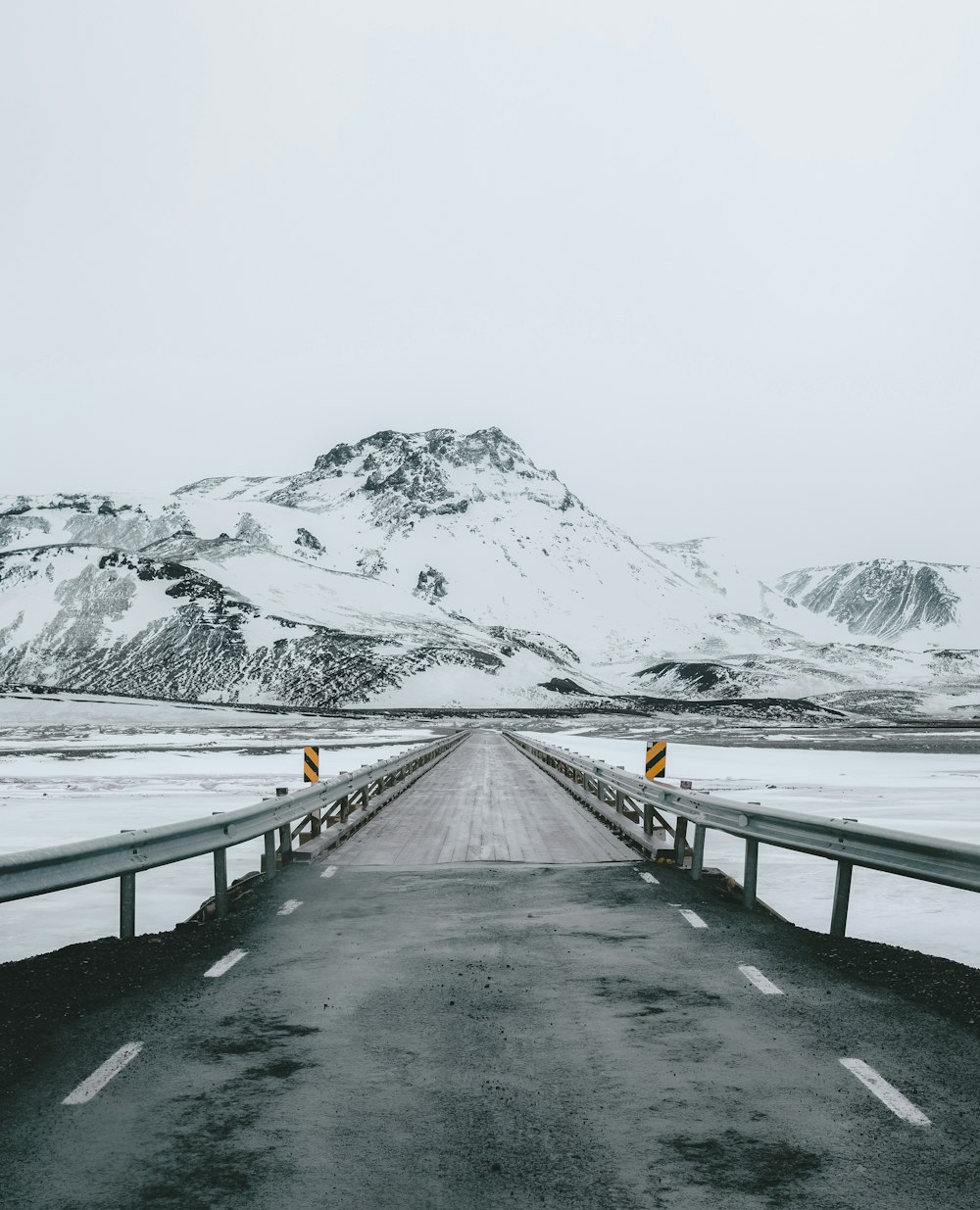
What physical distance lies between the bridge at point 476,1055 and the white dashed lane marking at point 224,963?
0.11 ft

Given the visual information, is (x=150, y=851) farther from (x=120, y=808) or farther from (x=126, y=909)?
(x=120, y=808)

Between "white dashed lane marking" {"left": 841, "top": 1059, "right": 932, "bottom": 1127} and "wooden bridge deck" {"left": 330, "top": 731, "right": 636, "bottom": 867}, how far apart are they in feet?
25.3

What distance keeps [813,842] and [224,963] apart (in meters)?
4.88

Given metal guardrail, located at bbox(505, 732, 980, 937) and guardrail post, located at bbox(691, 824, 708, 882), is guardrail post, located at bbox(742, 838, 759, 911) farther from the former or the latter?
guardrail post, located at bbox(691, 824, 708, 882)

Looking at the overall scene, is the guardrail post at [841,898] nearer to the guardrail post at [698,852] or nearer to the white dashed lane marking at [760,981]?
the white dashed lane marking at [760,981]

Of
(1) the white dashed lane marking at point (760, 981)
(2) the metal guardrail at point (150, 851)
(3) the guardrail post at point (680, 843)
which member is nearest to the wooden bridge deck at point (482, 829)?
(3) the guardrail post at point (680, 843)

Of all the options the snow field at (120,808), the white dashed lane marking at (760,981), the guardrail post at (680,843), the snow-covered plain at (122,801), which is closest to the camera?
the white dashed lane marking at (760,981)

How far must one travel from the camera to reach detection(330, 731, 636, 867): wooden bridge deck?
13.8 m

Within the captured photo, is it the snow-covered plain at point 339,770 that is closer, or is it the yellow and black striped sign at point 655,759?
the snow-covered plain at point 339,770

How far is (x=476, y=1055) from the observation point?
559 cm

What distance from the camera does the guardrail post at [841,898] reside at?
871cm

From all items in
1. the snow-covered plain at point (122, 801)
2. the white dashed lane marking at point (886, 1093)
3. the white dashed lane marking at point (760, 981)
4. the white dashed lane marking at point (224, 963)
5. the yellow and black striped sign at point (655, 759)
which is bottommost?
the snow-covered plain at point (122, 801)

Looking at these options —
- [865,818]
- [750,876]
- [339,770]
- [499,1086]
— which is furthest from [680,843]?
[339,770]

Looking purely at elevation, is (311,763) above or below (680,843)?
above
